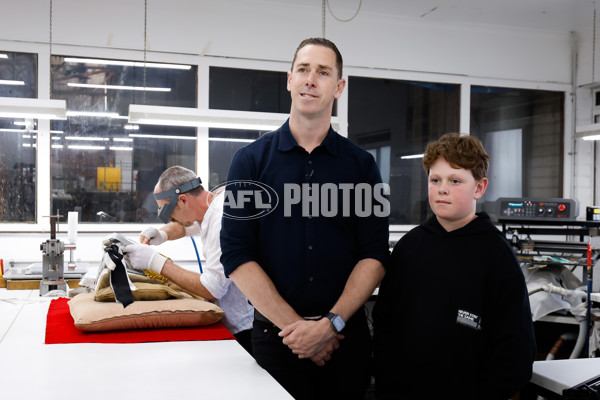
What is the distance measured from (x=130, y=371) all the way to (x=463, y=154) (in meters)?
1.02

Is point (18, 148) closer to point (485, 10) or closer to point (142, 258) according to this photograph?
point (142, 258)

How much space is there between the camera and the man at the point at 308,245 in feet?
4.68

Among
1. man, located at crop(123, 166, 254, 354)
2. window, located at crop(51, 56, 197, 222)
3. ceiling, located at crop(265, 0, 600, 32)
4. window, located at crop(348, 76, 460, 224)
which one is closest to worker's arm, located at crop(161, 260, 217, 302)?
man, located at crop(123, 166, 254, 354)

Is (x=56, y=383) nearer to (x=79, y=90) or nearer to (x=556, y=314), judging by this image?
(x=556, y=314)

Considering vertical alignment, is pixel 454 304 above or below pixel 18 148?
below

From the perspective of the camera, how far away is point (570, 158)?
5906 mm

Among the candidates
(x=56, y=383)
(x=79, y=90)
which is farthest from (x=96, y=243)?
(x=56, y=383)

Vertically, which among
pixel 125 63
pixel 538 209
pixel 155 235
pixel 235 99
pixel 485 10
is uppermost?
pixel 485 10

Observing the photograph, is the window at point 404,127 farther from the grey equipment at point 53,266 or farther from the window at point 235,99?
the grey equipment at point 53,266

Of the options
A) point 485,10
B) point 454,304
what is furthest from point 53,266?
point 485,10

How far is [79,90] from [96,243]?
134cm

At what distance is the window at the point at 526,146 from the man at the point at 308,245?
4798mm

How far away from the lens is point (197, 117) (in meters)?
3.60

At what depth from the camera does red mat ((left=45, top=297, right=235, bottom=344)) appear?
165 cm
